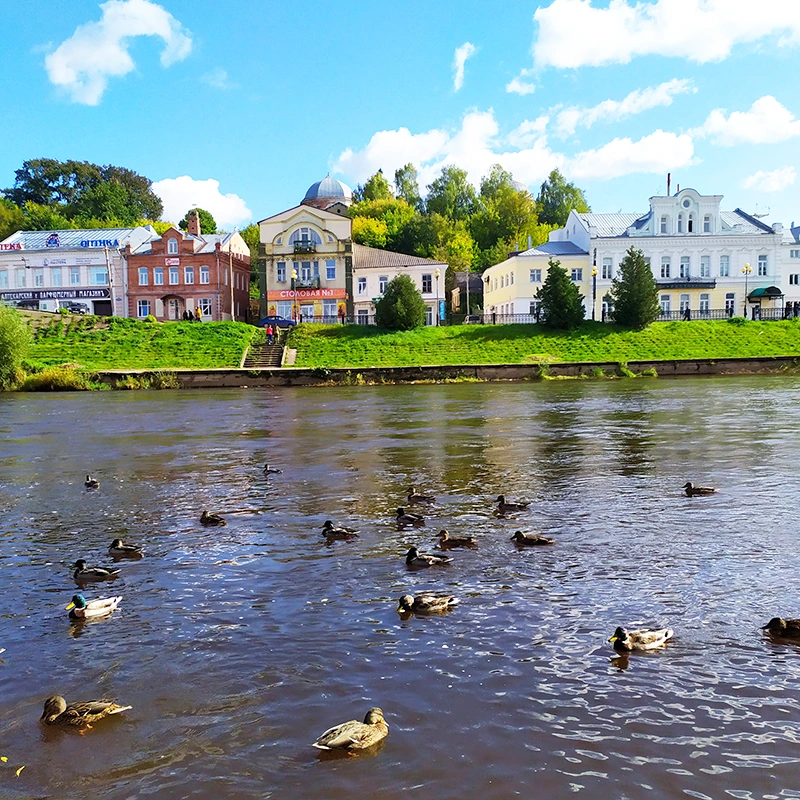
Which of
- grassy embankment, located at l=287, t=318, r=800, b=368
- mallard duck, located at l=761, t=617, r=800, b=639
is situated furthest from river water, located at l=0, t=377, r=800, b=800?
grassy embankment, located at l=287, t=318, r=800, b=368

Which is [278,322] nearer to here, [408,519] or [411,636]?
[408,519]

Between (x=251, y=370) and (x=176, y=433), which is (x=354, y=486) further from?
(x=251, y=370)

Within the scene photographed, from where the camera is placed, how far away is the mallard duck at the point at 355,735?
19.4 feet

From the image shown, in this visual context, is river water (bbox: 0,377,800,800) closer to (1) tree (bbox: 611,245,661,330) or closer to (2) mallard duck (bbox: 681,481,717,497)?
(2) mallard duck (bbox: 681,481,717,497)

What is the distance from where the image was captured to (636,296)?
63.9 m

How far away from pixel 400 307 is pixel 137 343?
2121 centimetres

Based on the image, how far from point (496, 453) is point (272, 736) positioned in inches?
601

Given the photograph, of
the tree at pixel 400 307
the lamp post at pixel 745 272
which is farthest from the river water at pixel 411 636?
the lamp post at pixel 745 272

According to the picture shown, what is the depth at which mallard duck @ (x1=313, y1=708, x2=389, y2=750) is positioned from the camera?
5.92 metres

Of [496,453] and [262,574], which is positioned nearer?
[262,574]

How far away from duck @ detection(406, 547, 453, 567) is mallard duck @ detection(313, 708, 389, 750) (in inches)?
167

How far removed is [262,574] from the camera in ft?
33.4

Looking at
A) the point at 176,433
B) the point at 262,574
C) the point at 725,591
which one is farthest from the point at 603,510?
the point at 176,433

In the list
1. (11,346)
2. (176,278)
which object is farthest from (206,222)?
(11,346)
